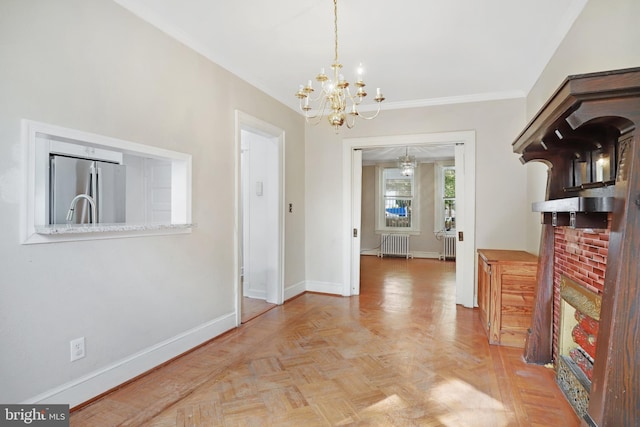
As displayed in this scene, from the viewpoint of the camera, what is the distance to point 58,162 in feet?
6.70

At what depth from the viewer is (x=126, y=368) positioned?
7.75ft

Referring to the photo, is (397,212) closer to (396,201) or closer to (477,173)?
(396,201)

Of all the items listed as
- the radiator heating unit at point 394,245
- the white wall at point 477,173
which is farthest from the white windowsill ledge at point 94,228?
the radiator heating unit at point 394,245

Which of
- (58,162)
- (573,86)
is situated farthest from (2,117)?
(573,86)

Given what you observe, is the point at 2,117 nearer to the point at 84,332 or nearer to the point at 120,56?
the point at 120,56

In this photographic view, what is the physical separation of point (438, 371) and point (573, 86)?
6.92ft

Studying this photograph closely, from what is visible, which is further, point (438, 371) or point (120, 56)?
point (438, 371)

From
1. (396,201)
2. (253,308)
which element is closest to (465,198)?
(253,308)

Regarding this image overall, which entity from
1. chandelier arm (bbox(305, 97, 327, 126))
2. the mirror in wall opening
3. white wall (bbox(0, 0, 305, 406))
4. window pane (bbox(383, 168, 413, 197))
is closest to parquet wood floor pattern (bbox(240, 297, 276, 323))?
white wall (bbox(0, 0, 305, 406))

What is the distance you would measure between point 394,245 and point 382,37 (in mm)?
6462

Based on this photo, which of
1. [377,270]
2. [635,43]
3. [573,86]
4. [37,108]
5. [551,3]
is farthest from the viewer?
[377,270]

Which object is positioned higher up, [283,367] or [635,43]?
[635,43]

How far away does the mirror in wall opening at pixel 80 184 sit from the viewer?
6.16 ft

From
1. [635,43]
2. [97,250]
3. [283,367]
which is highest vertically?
[635,43]
